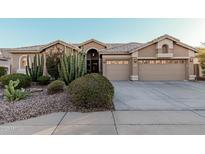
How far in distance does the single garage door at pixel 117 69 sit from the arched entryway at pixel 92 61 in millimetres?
4720

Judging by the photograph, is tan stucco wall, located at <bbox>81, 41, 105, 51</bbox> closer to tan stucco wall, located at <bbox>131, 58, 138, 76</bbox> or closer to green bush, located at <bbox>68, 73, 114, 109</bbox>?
tan stucco wall, located at <bbox>131, 58, 138, 76</bbox>

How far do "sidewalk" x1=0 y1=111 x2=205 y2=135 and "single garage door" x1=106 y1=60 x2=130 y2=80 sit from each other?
16.0 m

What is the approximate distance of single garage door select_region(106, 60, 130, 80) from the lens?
24.3 m

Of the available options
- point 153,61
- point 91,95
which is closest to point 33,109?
point 91,95

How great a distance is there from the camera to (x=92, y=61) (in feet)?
94.5

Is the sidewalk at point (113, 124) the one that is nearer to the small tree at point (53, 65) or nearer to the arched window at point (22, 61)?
the small tree at point (53, 65)

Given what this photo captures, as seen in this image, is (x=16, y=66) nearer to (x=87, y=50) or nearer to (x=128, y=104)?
(x=87, y=50)

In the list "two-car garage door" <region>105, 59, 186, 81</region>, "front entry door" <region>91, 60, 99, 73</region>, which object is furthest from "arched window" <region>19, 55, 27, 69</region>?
"two-car garage door" <region>105, 59, 186, 81</region>

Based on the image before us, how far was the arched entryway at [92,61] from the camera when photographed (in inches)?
1135

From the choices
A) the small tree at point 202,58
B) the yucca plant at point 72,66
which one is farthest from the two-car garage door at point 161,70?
the yucca plant at point 72,66

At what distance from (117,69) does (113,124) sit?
1794cm

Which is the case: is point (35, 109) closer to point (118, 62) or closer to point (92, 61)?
point (118, 62)

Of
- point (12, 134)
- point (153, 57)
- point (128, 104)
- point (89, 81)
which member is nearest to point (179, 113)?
point (128, 104)

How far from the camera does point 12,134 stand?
5.77 m
